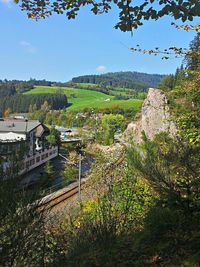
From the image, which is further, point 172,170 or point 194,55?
point 172,170

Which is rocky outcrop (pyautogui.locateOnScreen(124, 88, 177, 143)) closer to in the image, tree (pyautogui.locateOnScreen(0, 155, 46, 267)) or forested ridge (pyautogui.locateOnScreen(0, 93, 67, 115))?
tree (pyautogui.locateOnScreen(0, 155, 46, 267))

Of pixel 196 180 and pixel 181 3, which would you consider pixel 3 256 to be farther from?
pixel 196 180

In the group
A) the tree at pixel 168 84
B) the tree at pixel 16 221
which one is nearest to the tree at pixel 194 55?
the tree at pixel 16 221

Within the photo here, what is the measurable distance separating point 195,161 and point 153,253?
156cm

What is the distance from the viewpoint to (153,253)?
4.09 meters

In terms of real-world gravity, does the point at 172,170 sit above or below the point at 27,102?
above

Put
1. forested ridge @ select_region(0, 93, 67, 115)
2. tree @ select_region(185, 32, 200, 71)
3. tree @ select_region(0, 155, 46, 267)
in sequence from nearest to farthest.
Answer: tree @ select_region(0, 155, 46, 267)
tree @ select_region(185, 32, 200, 71)
forested ridge @ select_region(0, 93, 67, 115)

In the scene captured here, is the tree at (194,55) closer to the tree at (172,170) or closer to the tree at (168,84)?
the tree at (172,170)

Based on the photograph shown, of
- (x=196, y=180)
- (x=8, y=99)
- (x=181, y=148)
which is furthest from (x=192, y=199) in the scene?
(x=8, y=99)

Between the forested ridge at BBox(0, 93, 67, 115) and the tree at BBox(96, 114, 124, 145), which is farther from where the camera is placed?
the forested ridge at BBox(0, 93, 67, 115)

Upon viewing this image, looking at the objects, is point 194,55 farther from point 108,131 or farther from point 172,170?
point 108,131

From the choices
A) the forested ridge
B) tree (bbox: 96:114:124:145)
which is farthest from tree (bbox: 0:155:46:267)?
the forested ridge

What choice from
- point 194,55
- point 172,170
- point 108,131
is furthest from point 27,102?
point 194,55

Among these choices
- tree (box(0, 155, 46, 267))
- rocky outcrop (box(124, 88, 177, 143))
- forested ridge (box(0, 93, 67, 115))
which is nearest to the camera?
tree (box(0, 155, 46, 267))
